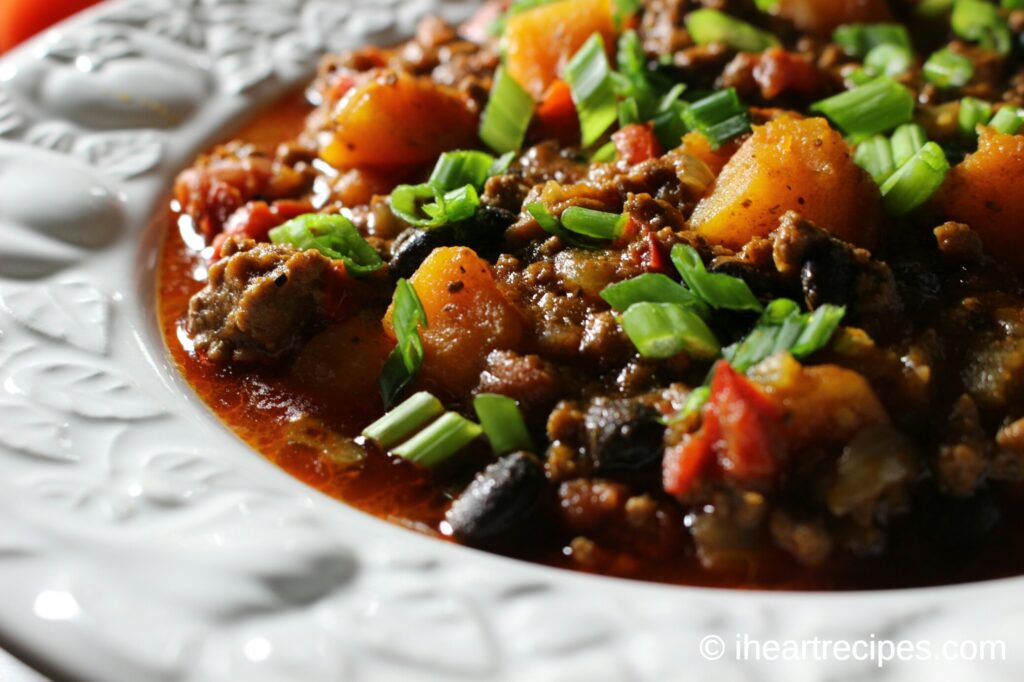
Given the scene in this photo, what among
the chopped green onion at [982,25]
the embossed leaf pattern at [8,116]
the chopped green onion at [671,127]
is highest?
the embossed leaf pattern at [8,116]

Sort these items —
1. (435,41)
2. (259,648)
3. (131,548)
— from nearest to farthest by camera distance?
1. (259,648)
2. (131,548)
3. (435,41)

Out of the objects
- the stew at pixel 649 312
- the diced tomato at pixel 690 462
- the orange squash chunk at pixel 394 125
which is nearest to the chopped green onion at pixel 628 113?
the stew at pixel 649 312

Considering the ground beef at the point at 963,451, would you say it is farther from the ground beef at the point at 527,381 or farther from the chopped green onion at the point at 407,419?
the chopped green onion at the point at 407,419

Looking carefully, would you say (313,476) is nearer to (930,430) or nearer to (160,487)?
(160,487)

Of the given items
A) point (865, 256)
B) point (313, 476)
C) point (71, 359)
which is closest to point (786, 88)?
point (865, 256)

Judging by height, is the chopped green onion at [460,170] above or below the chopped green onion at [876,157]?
above

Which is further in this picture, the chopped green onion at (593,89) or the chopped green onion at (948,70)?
the chopped green onion at (948,70)
